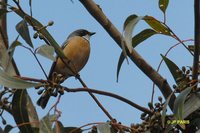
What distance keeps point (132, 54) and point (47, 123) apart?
0.56 meters

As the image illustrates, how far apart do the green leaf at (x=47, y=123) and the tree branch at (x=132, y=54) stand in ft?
1.61

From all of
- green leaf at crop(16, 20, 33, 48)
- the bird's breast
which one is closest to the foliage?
green leaf at crop(16, 20, 33, 48)

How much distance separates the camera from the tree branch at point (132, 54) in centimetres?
219

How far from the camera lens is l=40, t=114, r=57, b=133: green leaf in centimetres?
199

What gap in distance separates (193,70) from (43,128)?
2.09 feet

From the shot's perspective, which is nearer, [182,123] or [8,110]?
[182,123]

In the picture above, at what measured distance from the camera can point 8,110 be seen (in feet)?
7.55

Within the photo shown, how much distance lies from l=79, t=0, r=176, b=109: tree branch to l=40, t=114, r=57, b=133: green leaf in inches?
19.3

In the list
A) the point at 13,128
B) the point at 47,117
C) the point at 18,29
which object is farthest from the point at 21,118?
the point at 18,29

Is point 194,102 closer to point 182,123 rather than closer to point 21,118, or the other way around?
point 182,123

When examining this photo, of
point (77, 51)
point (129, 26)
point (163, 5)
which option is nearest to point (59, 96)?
point (129, 26)

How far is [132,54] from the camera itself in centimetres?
234

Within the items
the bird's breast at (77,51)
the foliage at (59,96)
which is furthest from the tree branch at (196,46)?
the bird's breast at (77,51)

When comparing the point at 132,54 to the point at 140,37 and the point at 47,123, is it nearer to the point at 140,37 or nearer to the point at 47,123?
the point at 140,37
